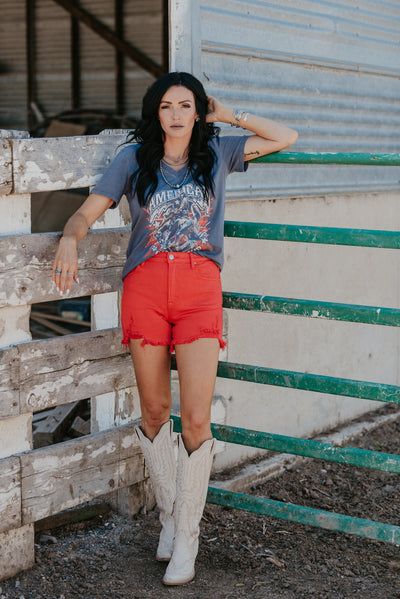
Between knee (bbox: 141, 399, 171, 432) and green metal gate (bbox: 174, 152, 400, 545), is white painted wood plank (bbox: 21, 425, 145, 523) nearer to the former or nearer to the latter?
knee (bbox: 141, 399, 171, 432)

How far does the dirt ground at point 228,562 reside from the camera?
360 cm

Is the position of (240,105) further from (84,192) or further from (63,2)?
(63,2)

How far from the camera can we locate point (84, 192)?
1029 centimetres

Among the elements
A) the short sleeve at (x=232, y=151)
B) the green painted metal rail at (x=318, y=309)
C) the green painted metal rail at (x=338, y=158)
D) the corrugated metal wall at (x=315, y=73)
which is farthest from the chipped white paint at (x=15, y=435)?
the corrugated metal wall at (x=315, y=73)

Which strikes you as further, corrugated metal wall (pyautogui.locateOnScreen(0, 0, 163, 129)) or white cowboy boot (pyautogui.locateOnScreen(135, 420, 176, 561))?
corrugated metal wall (pyautogui.locateOnScreen(0, 0, 163, 129))

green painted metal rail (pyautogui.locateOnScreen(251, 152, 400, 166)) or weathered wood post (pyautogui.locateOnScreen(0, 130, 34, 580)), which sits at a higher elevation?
green painted metal rail (pyautogui.locateOnScreen(251, 152, 400, 166))

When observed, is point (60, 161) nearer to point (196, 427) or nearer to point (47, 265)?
point (47, 265)

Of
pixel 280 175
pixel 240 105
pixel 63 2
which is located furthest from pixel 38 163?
pixel 63 2

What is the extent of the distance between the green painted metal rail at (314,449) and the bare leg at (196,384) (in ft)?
1.23

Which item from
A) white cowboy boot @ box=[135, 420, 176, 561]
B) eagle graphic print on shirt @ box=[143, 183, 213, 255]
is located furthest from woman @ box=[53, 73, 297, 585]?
white cowboy boot @ box=[135, 420, 176, 561]

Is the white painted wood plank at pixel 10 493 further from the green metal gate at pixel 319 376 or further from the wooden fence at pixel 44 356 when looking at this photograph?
the green metal gate at pixel 319 376

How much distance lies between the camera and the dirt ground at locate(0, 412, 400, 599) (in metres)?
3.60

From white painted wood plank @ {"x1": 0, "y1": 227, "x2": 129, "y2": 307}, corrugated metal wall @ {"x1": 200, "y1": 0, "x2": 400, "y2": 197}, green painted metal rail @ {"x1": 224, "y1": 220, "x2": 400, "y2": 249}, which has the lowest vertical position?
white painted wood plank @ {"x1": 0, "y1": 227, "x2": 129, "y2": 307}

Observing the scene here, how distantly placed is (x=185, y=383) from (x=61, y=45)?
1141 cm
